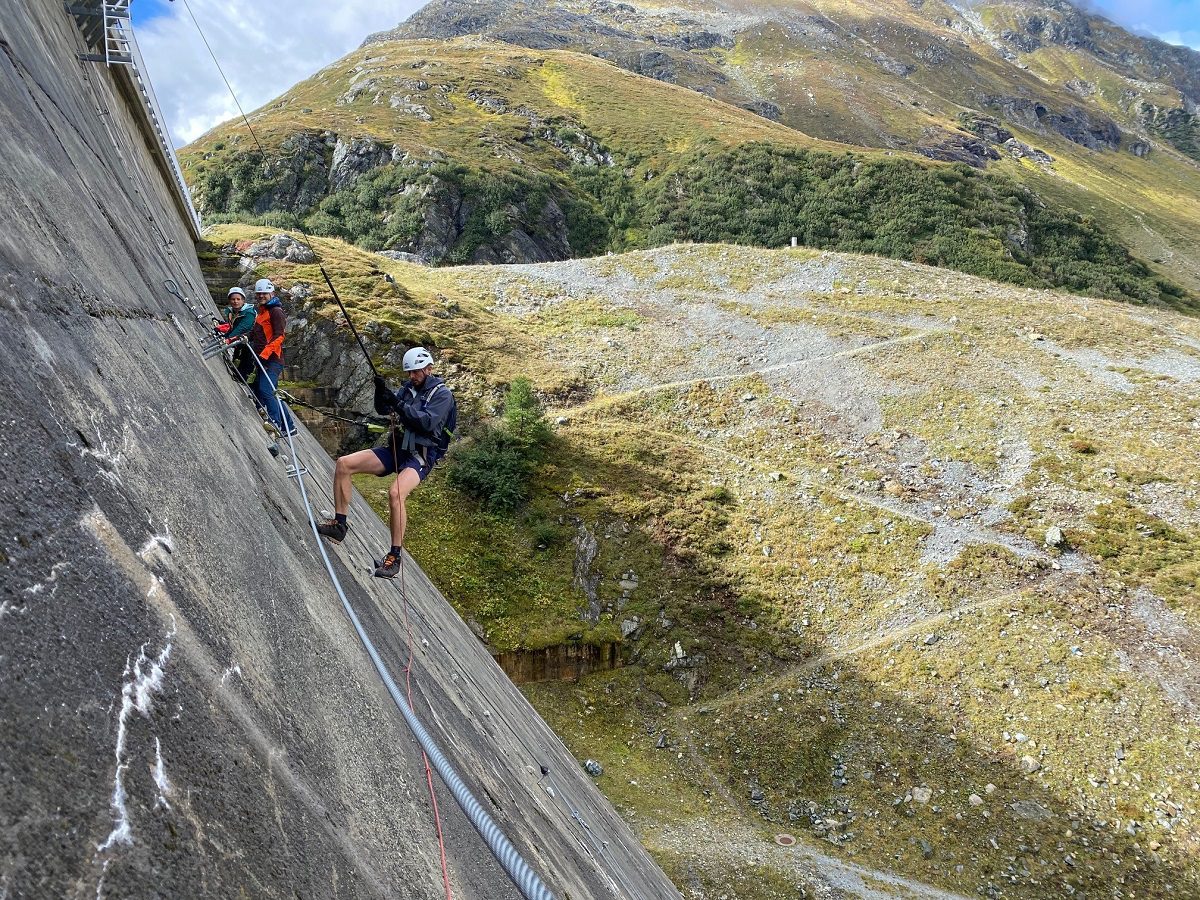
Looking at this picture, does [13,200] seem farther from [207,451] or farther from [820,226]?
[820,226]

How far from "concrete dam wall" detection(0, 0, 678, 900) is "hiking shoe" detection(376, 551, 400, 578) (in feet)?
1.35

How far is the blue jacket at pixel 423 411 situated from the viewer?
6.88 meters

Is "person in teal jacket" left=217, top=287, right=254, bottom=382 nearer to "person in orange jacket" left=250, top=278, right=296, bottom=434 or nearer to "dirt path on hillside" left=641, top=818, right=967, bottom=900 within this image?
"person in orange jacket" left=250, top=278, right=296, bottom=434

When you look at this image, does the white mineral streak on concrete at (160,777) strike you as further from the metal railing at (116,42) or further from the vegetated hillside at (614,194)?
the vegetated hillside at (614,194)

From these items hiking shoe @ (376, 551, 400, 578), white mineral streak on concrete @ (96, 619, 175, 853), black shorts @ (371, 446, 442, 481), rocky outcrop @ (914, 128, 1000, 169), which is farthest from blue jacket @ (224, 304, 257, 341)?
rocky outcrop @ (914, 128, 1000, 169)

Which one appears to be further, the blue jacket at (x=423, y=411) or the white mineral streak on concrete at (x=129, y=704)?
the blue jacket at (x=423, y=411)

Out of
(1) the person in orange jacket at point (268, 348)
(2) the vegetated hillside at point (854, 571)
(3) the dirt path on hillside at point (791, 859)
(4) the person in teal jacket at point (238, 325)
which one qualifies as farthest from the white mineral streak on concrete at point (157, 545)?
(2) the vegetated hillside at point (854, 571)

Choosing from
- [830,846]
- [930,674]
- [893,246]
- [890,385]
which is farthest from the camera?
[893,246]

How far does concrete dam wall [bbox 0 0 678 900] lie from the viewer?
78.1 inches

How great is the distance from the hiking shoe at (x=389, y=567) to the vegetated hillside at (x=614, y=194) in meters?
54.6

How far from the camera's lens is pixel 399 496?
681 cm

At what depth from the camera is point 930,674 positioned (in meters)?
18.8

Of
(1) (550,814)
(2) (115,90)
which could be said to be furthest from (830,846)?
(2) (115,90)

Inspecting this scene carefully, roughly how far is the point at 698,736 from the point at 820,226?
2538 inches
